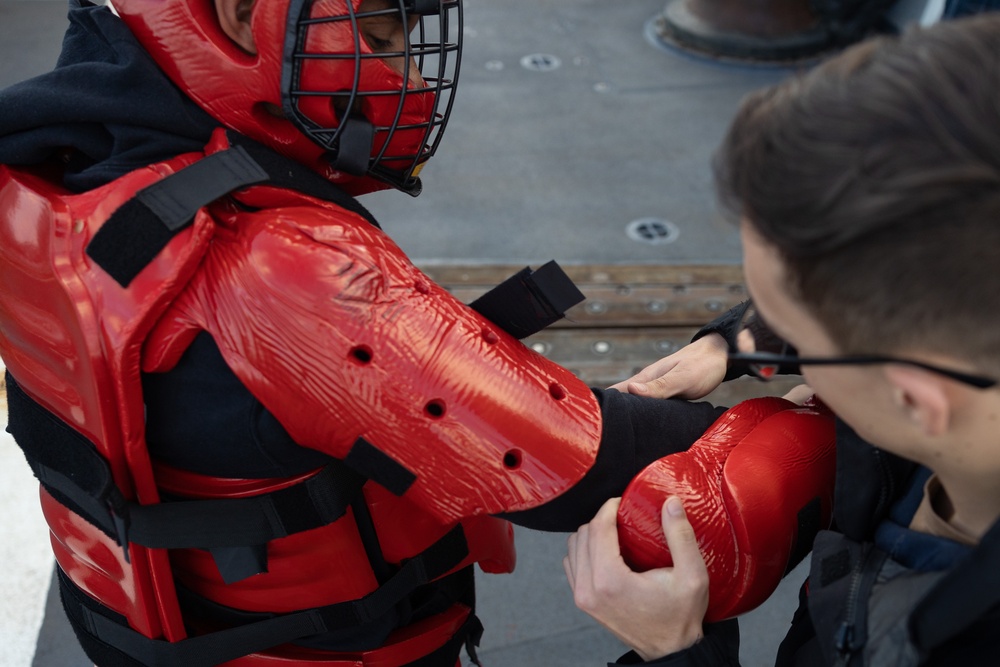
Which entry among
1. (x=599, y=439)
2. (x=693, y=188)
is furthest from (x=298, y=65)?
(x=693, y=188)

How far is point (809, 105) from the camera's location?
785mm

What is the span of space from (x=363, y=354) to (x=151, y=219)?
303 millimetres

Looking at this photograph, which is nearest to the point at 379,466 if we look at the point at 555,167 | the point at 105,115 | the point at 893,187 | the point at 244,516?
the point at 244,516

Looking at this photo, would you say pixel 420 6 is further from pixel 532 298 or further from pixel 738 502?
pixel 738 502

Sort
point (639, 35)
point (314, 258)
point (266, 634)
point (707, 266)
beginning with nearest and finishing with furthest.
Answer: point (314, 258) < point (266, 634) < point (707, 266) < point (639, 35)

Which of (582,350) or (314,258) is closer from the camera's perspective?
(314,258)

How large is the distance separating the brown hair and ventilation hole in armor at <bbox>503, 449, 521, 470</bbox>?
431 millimetres

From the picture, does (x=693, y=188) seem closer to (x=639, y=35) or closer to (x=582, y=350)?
(x=582, y=350)

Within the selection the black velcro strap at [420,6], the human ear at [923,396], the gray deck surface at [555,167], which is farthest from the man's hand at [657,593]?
the gray deck surface at [555,167]

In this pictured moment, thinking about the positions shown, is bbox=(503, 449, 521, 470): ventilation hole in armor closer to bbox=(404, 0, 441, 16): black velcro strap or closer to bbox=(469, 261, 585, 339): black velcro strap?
bbox=(469, 261, 585, 339): black velcro strap

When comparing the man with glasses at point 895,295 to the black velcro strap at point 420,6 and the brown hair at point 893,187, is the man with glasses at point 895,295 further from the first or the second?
the black velcro strap at point 420,6

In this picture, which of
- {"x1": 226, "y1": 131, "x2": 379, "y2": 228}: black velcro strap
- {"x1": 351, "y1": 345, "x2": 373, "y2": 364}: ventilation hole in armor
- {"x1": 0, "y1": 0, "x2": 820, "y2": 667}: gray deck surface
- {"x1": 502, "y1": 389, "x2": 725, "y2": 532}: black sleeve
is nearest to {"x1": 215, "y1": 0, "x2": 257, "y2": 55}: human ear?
{"x1": 226, "y1": 131, "x2": 379, "y2": 228}: black velcro strap

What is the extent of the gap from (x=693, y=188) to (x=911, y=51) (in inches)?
149

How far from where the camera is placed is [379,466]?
112 centimetres
